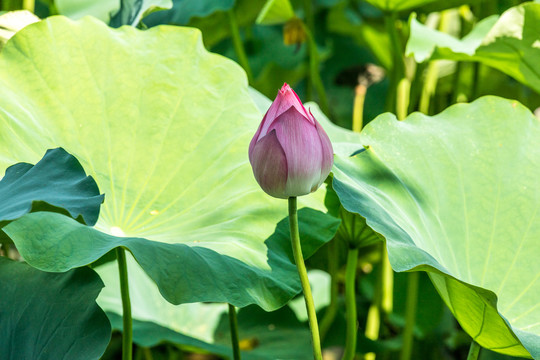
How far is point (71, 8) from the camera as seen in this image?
1.39 meters

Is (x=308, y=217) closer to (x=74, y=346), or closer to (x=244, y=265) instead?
(x=244, y=265)

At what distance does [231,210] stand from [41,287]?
0.93ft

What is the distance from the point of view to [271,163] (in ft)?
2.31

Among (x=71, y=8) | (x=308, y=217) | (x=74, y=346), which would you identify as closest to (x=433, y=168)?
(x=308, y=217)

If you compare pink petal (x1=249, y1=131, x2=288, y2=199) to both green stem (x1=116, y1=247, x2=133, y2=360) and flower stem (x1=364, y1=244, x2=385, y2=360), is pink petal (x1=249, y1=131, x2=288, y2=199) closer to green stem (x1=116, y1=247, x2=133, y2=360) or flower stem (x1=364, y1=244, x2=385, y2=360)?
green stem (x1=116, y1=247, x2=133, y2=360)

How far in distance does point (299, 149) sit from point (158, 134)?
0.38m

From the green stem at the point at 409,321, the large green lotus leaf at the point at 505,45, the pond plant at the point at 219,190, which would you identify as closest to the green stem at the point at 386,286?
the green stem at the point at 409,321

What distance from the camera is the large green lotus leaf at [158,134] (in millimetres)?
916

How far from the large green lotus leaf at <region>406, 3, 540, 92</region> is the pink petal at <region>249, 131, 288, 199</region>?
677 mm

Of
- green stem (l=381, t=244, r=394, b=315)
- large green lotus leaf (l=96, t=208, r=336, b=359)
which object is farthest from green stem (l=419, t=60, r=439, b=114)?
large green lotus leaf (l=96, t=208, r=336, b=359)

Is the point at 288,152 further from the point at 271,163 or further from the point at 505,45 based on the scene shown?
the point at 505,45

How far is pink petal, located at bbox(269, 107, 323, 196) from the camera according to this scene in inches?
27.6

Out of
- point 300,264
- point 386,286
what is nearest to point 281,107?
point 300,264

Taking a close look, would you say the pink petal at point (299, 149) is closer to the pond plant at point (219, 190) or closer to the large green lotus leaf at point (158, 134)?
the pond plant at point (219, 190)
